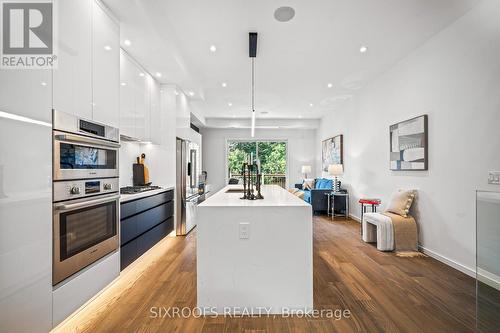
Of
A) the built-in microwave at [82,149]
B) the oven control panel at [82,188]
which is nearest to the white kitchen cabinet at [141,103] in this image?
the built-in microwave at [82,149]

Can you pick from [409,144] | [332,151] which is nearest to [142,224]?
[409,144]

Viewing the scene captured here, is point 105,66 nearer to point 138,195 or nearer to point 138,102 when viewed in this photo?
point 138,102

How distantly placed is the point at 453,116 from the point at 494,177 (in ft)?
2.83

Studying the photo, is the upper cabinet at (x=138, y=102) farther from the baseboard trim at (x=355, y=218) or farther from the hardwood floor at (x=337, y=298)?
the baseboard trim at (x=355, y=218)

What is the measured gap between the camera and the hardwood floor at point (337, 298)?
1875mm

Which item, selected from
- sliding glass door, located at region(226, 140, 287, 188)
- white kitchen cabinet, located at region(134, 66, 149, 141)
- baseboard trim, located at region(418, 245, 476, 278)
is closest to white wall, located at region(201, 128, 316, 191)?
sliding glass door, located at region(226, 140, 287, 188)

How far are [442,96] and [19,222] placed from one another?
427 centimetres

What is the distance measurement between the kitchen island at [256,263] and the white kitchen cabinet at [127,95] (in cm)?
180

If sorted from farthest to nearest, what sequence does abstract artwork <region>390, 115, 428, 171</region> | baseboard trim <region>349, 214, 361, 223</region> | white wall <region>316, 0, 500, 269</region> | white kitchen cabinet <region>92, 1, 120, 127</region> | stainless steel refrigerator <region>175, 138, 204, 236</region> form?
1. baseboard trim <region>349, 214, 361, 223</region>
2. stainless steel refrigerator <region>175, 138, 204, 236</region>
3. abstract artwork <region>390, 115, 428, 171</region>
4. white wall <region>316, 0, 500, 269</region>
5. white kitchen cabinet <region>92, 1, 120, 127</region>

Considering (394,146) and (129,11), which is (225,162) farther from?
(129,11)

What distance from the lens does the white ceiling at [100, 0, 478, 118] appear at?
8.41 feet

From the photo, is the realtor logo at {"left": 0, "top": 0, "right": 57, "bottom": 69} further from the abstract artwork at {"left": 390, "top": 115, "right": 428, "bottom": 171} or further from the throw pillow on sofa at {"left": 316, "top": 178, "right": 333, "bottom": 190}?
the throw pillow on sofa at {"left": 316, "top": 178, "right": 333, "bottom": 190}

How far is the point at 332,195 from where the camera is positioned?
6074mm

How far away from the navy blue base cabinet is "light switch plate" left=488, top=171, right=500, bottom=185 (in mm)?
3775
